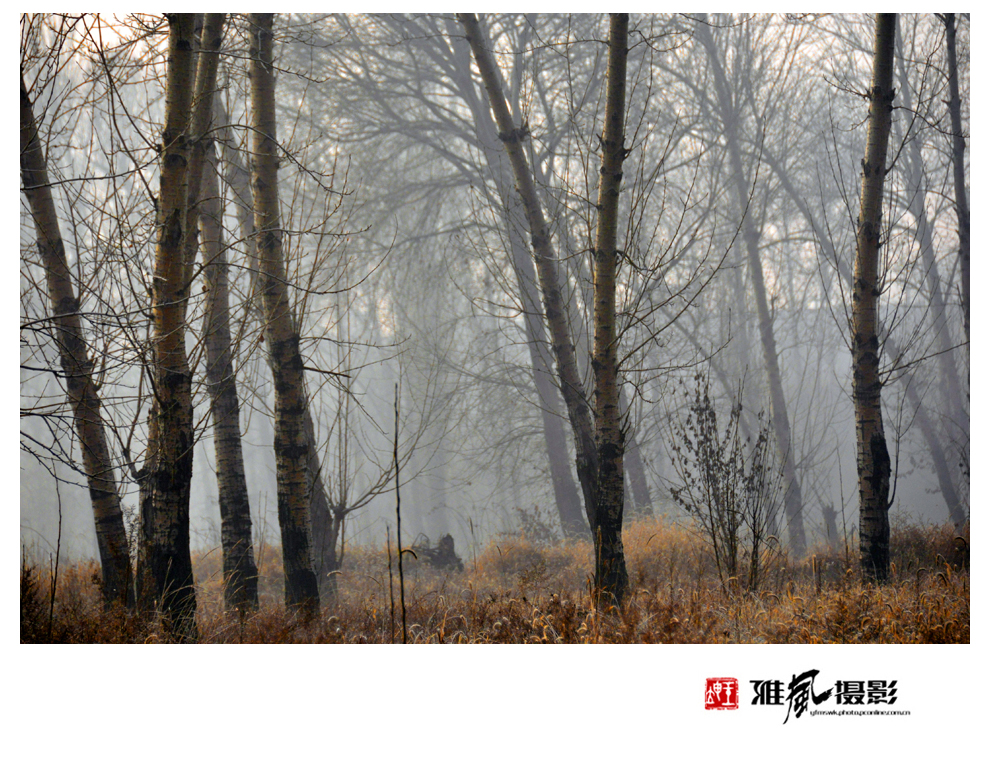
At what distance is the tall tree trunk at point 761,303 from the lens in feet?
31.1

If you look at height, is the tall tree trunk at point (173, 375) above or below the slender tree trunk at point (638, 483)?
above

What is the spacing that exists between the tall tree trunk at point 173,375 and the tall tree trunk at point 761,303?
Answer: 8.05 metres

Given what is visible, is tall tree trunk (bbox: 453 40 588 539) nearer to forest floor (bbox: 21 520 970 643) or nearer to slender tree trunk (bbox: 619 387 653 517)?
slender tree trunk (bbox: 619 387 653 517)

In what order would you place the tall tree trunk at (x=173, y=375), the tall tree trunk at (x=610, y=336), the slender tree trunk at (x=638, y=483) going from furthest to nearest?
1. the slender tree trunk at (x=638, y=483)
2. the tall tree trunk at (x=610, y=336)
3. the tall tree trunk at (x=173, y=375)

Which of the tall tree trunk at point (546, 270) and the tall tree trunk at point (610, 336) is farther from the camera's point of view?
the tall tree trunk at point (546, 270)

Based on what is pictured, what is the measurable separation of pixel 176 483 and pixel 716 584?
12.3 feet

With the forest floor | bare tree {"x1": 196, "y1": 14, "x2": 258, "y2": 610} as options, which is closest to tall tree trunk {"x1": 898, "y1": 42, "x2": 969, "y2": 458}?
the forest floor

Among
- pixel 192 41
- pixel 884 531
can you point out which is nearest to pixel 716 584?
pixel 884 531

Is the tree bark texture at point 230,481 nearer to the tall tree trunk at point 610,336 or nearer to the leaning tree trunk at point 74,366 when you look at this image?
the leaning tree trunk at point 74,366

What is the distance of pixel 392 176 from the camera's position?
10.5 m

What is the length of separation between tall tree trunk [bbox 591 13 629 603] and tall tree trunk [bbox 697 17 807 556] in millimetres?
6055

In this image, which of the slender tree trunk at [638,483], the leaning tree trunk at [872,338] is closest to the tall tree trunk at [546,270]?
the leaning tree trunk at [872,338]

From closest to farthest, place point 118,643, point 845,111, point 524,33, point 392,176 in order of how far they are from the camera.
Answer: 1. point 118,643
2. point 524,33
3. point 392,176
4. point 845,111
